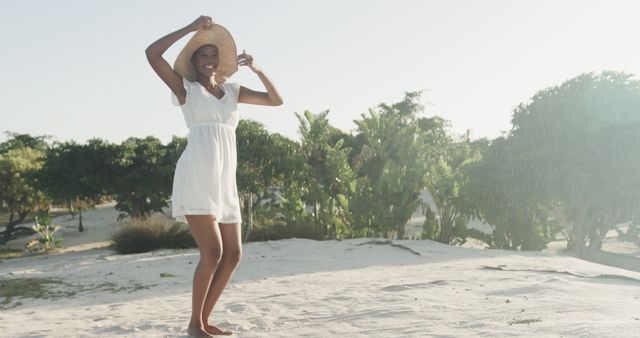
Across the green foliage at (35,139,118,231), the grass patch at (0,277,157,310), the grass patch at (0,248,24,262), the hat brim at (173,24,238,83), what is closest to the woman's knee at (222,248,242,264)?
the hat brim at (173,24,238,83)

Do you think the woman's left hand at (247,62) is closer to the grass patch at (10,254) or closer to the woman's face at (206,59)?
the woman's face at (206,59)

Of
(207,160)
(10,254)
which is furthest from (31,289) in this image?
(10,254)

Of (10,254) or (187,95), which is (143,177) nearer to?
(10,254)

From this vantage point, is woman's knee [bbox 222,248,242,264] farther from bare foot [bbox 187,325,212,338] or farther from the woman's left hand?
the woman's left hand

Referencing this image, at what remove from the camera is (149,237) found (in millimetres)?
12953

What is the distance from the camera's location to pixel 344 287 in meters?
6.07

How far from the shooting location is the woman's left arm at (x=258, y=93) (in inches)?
169

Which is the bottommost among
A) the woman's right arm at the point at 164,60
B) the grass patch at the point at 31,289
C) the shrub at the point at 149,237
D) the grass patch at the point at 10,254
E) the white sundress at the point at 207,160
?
the grass patch at the point at 10,254

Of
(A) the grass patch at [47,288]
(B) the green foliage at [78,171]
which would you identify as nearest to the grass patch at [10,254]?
(B) the green foliage at [78,171]

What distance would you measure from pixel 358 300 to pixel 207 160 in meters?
2.01

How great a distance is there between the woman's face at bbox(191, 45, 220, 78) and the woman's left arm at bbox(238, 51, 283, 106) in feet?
0.83

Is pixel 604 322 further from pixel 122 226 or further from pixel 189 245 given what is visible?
pixel 122 226

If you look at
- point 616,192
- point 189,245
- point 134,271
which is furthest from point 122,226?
point 616,192

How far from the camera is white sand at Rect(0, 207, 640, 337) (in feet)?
13.0
